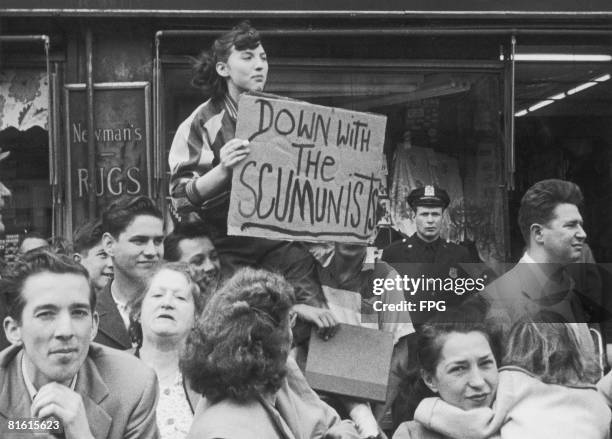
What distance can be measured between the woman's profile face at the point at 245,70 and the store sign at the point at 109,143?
1.20 feet

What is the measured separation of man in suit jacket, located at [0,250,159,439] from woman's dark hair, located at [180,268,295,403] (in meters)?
0.66

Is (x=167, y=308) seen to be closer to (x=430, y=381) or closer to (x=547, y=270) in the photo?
(x=430, y=381)

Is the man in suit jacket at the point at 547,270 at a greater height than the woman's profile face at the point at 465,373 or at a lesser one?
Result: greater

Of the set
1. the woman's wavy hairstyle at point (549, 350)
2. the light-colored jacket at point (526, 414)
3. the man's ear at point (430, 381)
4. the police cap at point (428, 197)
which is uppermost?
the police cap at point (428, 197)

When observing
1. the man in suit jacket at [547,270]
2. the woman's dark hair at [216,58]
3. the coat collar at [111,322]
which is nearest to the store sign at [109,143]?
the woman's dark hair at [216,58]

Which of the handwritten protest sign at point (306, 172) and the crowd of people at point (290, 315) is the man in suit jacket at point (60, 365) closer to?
the crowd of people at point (290, 315)

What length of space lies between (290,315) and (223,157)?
75 cm

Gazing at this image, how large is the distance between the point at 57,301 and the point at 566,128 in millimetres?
2371

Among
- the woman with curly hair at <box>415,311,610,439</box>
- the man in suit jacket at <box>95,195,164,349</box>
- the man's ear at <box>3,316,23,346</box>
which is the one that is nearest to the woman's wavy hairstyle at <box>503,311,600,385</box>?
the woman with curly hair at <box>415,311,610,439</box>

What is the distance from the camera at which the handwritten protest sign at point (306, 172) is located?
4531mm

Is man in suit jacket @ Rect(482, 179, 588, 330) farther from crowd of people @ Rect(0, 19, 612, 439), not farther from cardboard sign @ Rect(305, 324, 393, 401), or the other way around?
cardboard sign @ Rect(305, 324, 393, 401)

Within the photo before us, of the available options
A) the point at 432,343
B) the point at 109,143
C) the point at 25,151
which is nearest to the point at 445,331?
the point at 432,343

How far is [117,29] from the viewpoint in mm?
4520

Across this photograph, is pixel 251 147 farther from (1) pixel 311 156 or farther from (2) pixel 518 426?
(2) pixel 518 426
